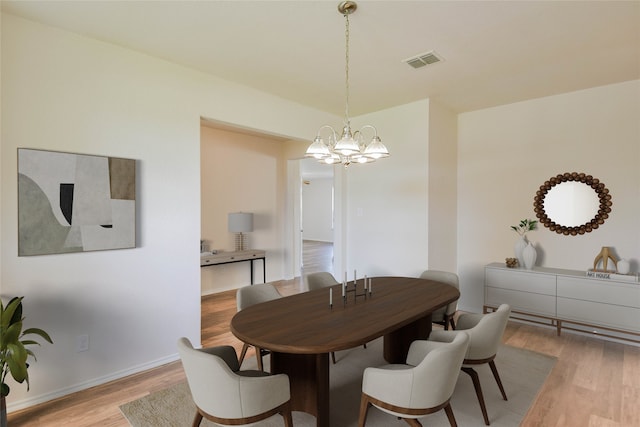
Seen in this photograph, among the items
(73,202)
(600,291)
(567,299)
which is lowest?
(567,299)

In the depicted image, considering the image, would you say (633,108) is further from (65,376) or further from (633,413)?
(65,376)

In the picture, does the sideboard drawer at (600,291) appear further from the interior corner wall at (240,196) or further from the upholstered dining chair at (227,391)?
the interior corner wall at (240,196)

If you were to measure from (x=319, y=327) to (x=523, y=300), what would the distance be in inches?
121

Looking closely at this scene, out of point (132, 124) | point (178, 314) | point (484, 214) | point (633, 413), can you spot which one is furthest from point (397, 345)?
point (132, 124)

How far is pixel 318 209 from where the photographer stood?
42.0 ft

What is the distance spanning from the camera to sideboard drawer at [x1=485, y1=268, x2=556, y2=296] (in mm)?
3684

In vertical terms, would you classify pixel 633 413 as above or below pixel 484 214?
below

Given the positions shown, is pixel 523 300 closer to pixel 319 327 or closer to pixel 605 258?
pixel 605 258

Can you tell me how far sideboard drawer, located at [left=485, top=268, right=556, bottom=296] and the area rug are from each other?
88 centimetres

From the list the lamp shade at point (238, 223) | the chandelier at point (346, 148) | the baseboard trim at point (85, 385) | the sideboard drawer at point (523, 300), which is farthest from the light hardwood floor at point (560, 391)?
the chandelier at point (346, 148)

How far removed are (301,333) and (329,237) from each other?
35.1 feet

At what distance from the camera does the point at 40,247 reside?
240 cm

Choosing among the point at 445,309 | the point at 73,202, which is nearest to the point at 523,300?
the point at 445,309

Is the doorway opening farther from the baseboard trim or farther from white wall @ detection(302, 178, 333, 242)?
the baseboard trim
